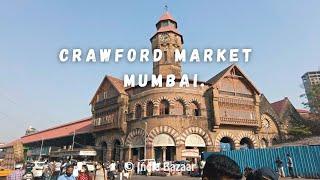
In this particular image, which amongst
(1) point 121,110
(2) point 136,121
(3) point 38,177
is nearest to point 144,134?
(2) point 136,121

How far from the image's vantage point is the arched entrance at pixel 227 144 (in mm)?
38756

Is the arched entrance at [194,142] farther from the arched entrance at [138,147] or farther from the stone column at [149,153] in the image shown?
the arched entrance at [138,147]

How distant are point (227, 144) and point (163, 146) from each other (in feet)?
27.5

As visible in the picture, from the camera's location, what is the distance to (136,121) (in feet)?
127

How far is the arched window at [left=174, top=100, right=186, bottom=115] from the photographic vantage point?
122ft

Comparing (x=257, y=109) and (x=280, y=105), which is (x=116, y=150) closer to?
(x=257, y=109)

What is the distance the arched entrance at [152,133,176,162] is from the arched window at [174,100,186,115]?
9.77 ft

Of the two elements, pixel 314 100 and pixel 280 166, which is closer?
pixel 280 166

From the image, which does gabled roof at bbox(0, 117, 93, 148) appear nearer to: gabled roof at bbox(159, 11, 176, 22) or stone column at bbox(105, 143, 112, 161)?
stone column at bbox(105, 143, 112, 161)

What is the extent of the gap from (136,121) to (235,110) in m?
11.9

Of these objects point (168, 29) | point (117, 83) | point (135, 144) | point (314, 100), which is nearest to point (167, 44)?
point (168, 29)

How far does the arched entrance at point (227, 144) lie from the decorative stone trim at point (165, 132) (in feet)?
19.3

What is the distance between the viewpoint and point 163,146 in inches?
1430

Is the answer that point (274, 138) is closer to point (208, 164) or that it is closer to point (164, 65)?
point (164, 65)
